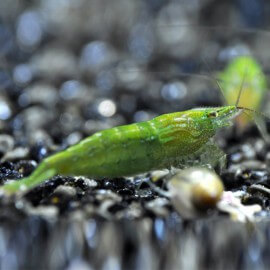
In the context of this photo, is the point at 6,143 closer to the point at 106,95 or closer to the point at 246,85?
the point at 106,95

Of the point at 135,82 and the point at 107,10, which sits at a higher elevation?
the point at 107,10

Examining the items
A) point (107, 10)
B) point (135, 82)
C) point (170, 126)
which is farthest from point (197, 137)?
point (107, 10)

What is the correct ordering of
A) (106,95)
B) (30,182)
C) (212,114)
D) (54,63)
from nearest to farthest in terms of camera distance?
(30,182), (212,114), (106,95), (54,63)

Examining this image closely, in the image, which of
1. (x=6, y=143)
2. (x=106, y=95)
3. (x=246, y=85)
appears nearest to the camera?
(x=6, y=143)

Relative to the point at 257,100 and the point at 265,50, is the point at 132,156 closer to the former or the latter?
the point at 257,100

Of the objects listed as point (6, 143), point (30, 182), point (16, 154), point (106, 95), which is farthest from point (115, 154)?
point (106, 95)

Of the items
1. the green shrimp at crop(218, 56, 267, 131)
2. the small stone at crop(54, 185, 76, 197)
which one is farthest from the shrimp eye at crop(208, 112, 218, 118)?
the green shrimp at crop(218, 56, 267, 131)

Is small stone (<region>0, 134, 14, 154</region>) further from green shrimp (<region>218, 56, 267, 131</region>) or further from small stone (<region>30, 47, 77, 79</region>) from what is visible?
small stone (<region>30, 47, 77, 79</region>)
